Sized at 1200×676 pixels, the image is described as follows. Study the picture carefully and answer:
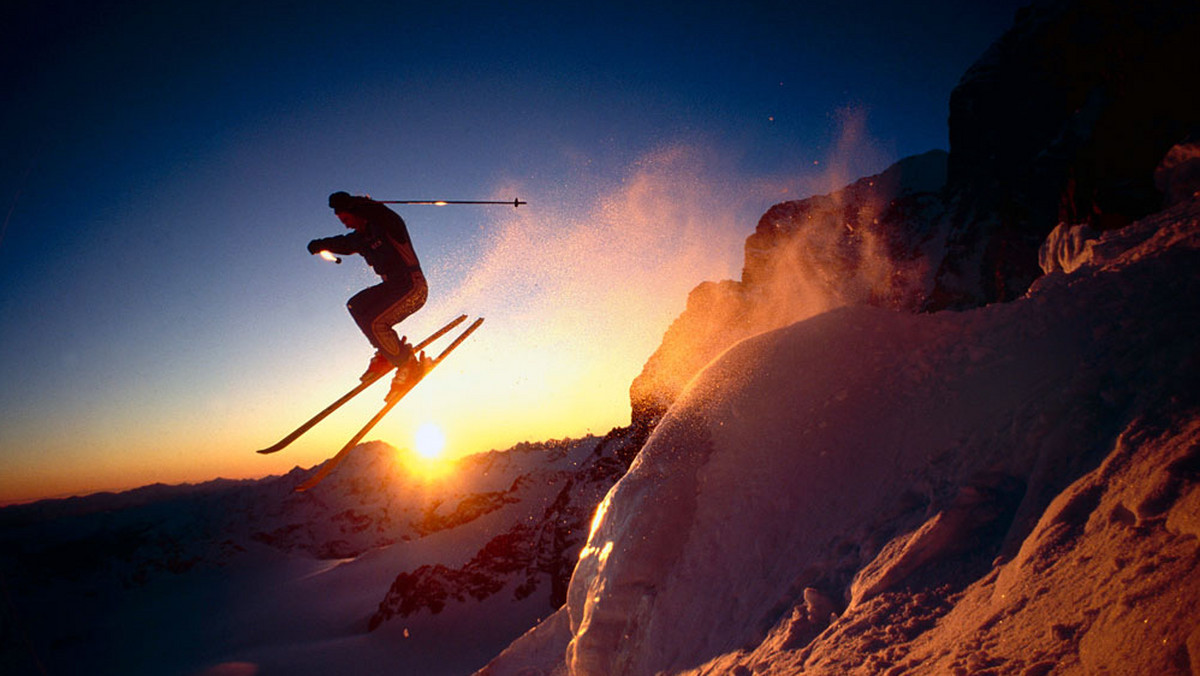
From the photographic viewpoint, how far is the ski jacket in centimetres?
630

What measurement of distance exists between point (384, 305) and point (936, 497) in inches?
288

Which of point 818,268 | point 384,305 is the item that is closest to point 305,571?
point 384,305

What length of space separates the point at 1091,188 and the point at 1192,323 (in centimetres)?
1928

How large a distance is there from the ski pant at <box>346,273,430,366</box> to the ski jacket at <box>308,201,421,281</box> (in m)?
0.13

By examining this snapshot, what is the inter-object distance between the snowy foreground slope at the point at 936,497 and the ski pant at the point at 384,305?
15.1ft

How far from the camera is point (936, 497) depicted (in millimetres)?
3984

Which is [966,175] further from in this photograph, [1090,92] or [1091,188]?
[1091,188]

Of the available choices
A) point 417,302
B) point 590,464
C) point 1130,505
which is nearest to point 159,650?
point 590,464

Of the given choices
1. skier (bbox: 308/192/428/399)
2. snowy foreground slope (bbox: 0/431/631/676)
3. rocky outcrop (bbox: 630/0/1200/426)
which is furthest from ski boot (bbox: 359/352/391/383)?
snowy foreground slope (bbox: 0/431/631/676)

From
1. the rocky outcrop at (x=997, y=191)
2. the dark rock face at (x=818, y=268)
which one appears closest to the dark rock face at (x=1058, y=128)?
Answer: the rocky outcrop at (x=997, y=191)

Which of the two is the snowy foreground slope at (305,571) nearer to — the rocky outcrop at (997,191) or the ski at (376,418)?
the rocky outcrop at (997,191)

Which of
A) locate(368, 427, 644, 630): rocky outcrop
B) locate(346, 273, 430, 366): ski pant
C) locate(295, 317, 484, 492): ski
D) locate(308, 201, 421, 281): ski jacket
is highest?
locate(308, 201, 421, 281): ski jacket

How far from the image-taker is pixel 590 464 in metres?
36.4

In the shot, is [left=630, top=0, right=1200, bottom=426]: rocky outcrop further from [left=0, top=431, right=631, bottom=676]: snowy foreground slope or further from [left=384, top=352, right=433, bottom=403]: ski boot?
[left=0, top=431, right=631, bottom=676]: snowy foreground slope
